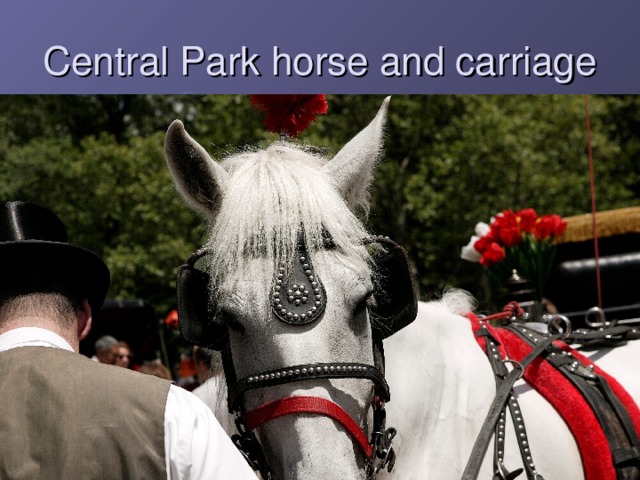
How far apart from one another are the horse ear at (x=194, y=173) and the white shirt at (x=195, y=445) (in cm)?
87

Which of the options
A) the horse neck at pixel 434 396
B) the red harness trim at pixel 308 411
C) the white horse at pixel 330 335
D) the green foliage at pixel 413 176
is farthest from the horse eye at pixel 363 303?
the green foliage at pixel 413 176

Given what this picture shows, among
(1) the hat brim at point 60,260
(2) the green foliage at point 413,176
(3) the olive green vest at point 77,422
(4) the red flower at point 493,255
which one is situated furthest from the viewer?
(2) the green foliage at point 413,176

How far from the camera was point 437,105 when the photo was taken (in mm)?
17594

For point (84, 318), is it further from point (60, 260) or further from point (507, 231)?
point (507, 231)

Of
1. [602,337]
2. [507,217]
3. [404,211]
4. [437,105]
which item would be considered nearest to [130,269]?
[404,211]

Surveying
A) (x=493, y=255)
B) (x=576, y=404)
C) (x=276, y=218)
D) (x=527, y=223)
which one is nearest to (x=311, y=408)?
(x=276, y=218)

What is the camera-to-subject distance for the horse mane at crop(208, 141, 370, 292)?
248 cm

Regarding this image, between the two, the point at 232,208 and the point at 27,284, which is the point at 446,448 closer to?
the point at 232,208

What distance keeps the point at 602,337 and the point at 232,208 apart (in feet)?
5.72

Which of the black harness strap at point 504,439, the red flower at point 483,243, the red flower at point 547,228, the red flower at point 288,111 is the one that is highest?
the red flower at point 288,111

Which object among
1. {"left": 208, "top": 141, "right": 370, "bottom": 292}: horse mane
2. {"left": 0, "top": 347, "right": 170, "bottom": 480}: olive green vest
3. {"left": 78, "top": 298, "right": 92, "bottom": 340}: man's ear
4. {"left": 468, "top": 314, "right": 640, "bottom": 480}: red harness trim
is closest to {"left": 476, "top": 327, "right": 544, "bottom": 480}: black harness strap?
{"left": 468, "top": 314, "right": 640, "bottom": 480}: red harness trim

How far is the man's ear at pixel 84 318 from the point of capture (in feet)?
7.18

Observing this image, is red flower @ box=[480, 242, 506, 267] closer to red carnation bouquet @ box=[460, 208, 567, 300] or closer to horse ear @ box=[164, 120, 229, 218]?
red carnation bouquet @ box=[460, 208, 567, 300]

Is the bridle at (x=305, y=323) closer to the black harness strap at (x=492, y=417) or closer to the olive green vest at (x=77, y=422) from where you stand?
the black harness strap at (x=492, y=417)
